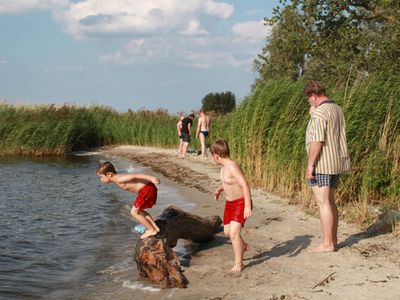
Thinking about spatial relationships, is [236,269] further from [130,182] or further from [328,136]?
[328,136]

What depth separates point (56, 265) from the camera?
7.67 metres

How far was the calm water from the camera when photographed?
6.47 metres

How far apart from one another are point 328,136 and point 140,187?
2.46 metres

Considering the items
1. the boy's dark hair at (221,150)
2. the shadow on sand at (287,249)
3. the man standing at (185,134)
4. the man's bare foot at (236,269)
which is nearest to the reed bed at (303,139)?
the shadow on sand at (287,249)

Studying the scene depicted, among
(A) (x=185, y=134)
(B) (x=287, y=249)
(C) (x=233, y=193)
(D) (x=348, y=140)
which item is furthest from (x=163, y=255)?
(A) (x=185, y=134)

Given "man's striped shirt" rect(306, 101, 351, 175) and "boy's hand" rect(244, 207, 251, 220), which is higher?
"man's striped shirt" rect(306, 101, 351, 175)

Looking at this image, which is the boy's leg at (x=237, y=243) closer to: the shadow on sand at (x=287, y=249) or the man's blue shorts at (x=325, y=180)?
the shadow on sand at (x=287, y=249)

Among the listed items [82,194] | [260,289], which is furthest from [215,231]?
[82,194]

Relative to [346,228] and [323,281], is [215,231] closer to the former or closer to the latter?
[346,228]

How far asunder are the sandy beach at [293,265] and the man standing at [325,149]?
63 centimetres

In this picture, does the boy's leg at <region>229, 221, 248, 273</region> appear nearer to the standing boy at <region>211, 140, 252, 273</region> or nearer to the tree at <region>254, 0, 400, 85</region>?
the standing boy at <region>211, 140, 252, 273</region>

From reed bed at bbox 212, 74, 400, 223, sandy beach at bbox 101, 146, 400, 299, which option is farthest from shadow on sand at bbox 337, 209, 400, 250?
reed bed at bbox 212, 74, 400, 223

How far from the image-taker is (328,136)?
627 cm

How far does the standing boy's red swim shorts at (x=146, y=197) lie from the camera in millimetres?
6801
